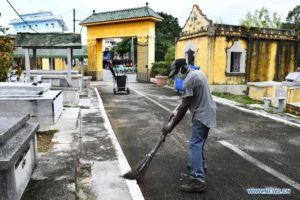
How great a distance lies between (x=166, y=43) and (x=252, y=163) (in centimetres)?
4151

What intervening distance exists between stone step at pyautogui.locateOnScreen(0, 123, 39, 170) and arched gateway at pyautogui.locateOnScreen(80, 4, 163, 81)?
20.7 m

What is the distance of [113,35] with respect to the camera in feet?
83.3

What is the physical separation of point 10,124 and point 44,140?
2498 mm

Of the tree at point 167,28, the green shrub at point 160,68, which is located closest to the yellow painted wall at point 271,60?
the green shrub at point 160,68

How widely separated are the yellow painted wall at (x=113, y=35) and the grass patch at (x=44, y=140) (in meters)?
18.3

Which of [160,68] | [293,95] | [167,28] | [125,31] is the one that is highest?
[167,28]

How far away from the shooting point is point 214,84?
642 inches

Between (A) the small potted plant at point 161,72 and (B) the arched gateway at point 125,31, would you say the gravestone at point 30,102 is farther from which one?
(B) the arched gateway at point 125,31

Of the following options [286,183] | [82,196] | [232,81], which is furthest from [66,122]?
[232,81]

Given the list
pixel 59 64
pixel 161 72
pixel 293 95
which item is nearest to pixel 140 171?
pixel 293 95

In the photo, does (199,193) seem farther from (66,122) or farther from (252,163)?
(66,122)

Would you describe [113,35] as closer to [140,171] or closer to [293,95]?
[293,95]

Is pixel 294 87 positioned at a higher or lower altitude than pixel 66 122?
higher

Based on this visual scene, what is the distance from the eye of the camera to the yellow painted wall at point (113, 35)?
24.0m
